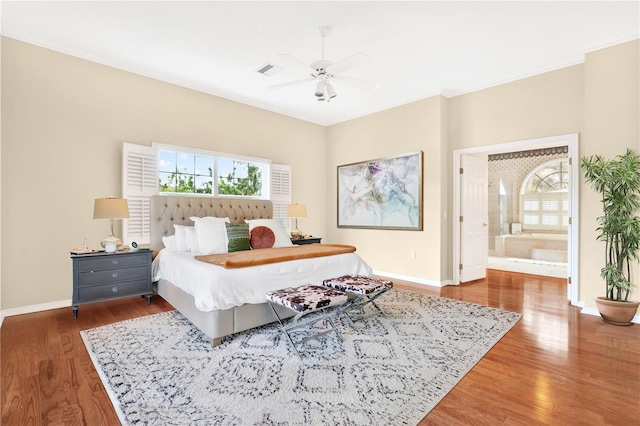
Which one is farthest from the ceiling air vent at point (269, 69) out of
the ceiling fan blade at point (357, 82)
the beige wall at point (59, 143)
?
the beige wall at point (59, 143)

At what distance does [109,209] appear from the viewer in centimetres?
350

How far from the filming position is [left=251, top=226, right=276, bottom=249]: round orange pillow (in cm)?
405

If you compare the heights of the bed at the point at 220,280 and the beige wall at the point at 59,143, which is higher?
the beige wall at the point at 59,143

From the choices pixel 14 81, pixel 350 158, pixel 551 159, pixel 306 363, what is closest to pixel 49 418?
pixel 306 363

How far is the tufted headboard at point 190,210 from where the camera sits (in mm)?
4238

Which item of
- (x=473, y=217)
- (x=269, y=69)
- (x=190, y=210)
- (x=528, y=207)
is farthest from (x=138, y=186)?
(x=528, y=207)

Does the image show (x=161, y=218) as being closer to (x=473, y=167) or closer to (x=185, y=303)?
(x=185, y=303)

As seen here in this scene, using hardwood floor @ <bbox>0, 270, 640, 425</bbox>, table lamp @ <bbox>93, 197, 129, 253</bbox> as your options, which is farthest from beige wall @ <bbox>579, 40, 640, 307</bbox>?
table lamp @ <bbox>93, 197, 129, 253</bbox>

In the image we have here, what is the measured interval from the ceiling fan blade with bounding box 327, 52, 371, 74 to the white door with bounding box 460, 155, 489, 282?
301 cm

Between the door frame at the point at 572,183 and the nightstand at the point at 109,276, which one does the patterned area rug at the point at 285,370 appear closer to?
the nightstand at the point at 109,276

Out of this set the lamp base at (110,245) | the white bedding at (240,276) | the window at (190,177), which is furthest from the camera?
the window at (190,177)

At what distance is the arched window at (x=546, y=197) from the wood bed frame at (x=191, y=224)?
315 inches

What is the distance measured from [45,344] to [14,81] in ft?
9.38

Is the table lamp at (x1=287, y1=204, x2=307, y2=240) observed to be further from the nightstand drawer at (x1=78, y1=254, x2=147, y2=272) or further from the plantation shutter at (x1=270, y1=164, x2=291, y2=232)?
the nightstand drawer at (x1=78, y1=254, x2=147, y2=272)
